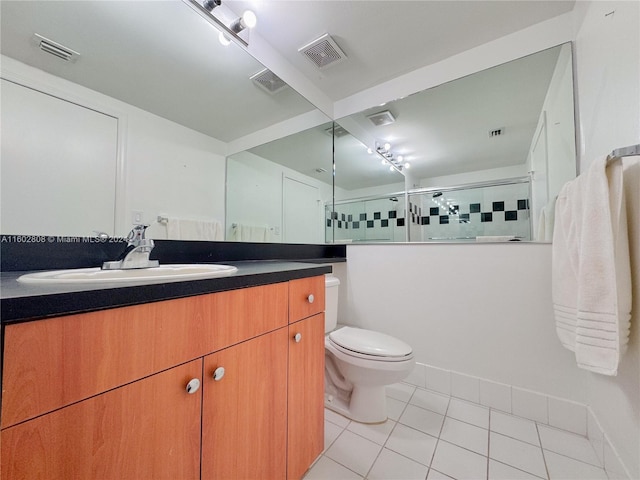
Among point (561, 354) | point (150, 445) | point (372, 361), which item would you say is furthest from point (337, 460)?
point (561, 354)

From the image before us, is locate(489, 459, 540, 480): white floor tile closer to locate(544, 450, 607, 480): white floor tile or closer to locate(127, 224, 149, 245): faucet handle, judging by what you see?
locate(544, 450, 607, 480): white floor tile

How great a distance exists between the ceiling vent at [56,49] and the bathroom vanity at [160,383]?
789mm

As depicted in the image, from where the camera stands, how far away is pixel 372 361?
4.17ft

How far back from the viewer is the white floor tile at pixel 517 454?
107cm

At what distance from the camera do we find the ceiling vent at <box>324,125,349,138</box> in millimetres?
2234

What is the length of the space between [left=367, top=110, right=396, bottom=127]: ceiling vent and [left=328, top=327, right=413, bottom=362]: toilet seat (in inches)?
64.4

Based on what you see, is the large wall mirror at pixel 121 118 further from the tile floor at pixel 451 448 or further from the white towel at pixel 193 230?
the tile floor at pixel 451 448

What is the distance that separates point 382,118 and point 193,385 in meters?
2.13

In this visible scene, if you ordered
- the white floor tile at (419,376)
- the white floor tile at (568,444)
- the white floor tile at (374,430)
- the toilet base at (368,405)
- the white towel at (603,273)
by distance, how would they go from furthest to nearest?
the white floor tile at (419,376)
the toilet base at (368,405)
the white floor tile at (374,430)
the white floor tile at (568,444)
the white towel at (603,273)

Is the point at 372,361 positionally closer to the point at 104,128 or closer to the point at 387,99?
the point at 104,128

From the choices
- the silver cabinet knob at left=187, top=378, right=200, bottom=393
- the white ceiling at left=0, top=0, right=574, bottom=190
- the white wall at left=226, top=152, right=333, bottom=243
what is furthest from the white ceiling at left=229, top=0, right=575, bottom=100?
the silver cabinet knob at left=187, top=378, right=200, bottom=393

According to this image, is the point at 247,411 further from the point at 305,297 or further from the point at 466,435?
the point at 466,435

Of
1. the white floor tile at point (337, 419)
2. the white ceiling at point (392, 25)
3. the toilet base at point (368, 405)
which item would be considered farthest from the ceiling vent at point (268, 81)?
the white floor tile at point (337, 419)

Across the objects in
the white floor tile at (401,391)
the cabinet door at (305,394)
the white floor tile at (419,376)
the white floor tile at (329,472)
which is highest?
the cabinet door at (305,394)
